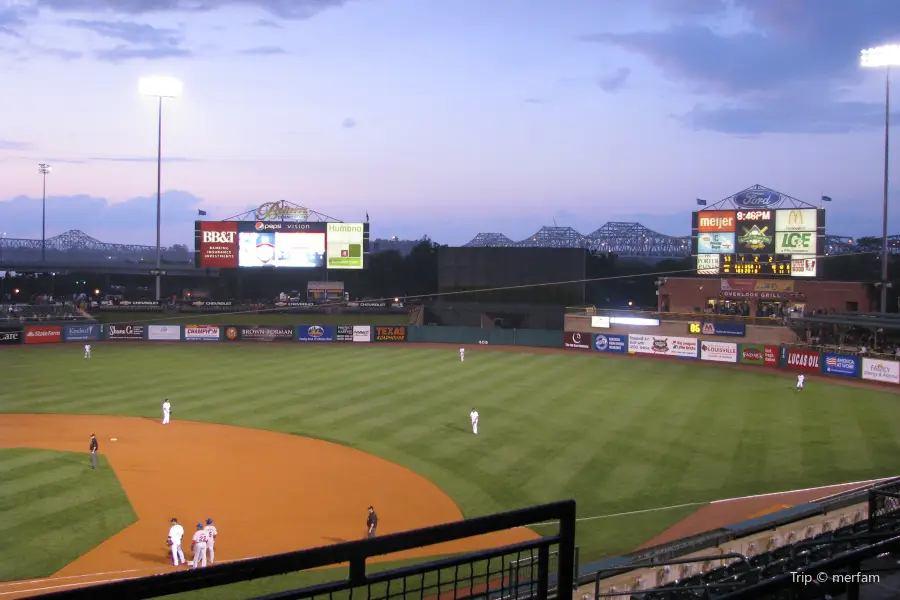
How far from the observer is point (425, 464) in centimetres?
2331

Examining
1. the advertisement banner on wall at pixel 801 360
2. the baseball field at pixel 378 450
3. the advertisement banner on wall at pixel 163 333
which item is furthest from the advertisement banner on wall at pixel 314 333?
the advertisement banner on wall at pixel 801 360

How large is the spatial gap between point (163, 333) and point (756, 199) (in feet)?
141

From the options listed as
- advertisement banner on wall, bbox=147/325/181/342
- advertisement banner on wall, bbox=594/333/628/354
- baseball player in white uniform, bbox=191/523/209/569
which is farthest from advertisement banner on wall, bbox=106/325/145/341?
baseball player in white uniform, bbox=191/523/209/569

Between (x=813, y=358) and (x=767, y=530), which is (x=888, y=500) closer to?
(x=767, y=530)

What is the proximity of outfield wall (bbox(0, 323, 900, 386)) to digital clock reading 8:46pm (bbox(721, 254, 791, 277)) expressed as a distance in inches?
194

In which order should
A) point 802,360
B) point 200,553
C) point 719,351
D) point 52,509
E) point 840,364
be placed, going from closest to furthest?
1. point 200,553
2. point 52,509
3. point 840,364
4. point 802,360
5. point 719,351

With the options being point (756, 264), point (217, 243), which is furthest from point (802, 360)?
point (217, 243)

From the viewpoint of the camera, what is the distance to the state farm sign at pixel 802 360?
40.7m

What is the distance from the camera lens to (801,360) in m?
41.8

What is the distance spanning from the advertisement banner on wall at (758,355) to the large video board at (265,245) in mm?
29218

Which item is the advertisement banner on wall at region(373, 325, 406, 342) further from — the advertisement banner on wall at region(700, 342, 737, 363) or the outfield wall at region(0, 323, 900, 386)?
the advertisement banner on wall at region(700, 342, 737, 363)

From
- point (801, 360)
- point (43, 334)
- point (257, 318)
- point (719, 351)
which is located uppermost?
point (257, 318)

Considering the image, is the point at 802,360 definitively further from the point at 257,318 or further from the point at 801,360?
the point at 257,318

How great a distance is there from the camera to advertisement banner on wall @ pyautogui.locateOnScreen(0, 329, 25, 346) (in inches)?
1969
